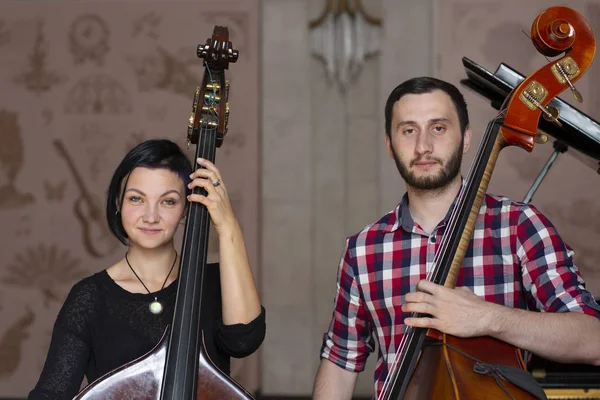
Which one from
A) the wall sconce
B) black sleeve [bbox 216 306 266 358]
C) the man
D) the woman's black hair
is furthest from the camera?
the wall sconce

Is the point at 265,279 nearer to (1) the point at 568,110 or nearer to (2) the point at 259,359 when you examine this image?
(2) the point at 259,359

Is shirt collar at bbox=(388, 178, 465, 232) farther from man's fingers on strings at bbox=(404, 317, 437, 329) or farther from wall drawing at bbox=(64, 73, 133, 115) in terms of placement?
wall drawing at bbox=(64, 73, 133, 115)

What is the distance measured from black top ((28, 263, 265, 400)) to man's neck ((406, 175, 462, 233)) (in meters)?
0.42

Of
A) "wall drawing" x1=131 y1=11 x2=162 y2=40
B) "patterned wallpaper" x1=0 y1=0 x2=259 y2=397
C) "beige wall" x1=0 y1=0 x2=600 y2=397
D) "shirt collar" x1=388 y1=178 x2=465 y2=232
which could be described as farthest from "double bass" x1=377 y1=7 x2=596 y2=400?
"wall drawing" x1=131 y1=11 x2=162 y2=40

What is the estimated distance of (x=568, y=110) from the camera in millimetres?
1959

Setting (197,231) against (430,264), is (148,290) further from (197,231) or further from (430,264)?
(430,264)

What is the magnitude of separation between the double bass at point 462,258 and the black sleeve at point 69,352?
1.97 feet

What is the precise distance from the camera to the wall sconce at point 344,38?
12.7ft

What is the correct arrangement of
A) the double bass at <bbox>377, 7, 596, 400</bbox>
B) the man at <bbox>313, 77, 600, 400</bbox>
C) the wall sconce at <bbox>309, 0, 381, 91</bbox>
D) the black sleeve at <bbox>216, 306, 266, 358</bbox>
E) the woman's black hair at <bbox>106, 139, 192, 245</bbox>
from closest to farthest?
the double bass at <bbox>377, 7, 596, 400</bbox>, the man at <bbox>313, 77, 600, 400</bbox>, the black sleeve at <bbox>216, 306, 266, 358</bbox>, the woman's black hair at <bbox>106, 139, 192, 245</bbox>, the wall sconce at <bbox>309, 0, 381, 91</bbox>

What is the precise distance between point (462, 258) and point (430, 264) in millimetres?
289

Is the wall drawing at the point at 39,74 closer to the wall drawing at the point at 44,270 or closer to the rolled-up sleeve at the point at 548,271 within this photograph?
the wall drawing at the point at 44,270

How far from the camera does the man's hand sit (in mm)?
1424

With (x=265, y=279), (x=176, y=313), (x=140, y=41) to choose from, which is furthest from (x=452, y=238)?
(x=140, y=41)

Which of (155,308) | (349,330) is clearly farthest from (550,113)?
(155,308)
